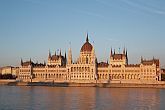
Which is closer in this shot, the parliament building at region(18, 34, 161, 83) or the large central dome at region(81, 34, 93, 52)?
the parliament building at region(18, 34, 161, 83)

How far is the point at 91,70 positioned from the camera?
89.0m

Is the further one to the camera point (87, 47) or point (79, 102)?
point (87, 47)

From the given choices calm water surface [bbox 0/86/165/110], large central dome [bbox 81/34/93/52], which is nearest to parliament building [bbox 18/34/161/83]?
large central dome [bbox 81/34/93/52]

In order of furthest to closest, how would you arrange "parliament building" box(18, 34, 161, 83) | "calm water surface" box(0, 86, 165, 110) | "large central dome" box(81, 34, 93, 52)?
1. "large central dome" box(81, 34, 93, 52)
2. "parliament building" box(18, 34, 161, 83)
3. "calm water surface" box(0, 86, 165, 110)

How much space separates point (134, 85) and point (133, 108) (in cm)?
4363

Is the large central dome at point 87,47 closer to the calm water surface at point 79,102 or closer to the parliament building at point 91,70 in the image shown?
the parliament building at point 91,70

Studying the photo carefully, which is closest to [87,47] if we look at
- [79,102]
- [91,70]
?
[91,70]

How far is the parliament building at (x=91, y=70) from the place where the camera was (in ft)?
279

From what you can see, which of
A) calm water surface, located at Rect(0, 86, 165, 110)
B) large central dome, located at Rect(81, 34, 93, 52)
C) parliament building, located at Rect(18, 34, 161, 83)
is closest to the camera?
calm water surface, located at Rect(0, 86, 165, 110)

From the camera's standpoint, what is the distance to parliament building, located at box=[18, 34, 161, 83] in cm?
8494

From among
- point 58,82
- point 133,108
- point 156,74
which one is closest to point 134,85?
point 156,74

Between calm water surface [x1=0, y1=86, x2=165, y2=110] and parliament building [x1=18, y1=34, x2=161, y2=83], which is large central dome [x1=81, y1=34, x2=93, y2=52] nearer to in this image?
parliament building [x1=18, y1=34, x2=161, y2=83]

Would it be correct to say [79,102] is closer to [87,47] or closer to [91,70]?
[91,70]

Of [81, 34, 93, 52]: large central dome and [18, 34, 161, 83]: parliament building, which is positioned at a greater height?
[81, 34, 93, 52]: large central dome
